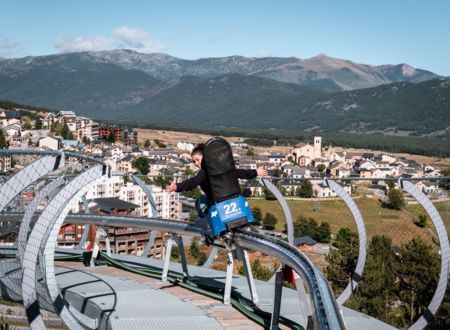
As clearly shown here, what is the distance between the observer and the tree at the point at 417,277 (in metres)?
13.7

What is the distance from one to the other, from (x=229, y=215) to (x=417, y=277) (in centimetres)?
1217

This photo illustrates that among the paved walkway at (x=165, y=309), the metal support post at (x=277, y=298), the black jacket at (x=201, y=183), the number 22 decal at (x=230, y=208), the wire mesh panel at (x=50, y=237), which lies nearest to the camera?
the wire mesh panel at (x=50, y=237)

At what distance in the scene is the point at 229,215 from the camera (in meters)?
4.64

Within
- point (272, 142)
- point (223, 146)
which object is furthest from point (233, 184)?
point (272, 142)

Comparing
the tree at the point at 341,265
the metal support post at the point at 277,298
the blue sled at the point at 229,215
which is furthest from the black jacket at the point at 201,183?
the tree at the point at 341,265

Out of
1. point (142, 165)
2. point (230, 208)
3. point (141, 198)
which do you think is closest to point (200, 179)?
point (230, 208)

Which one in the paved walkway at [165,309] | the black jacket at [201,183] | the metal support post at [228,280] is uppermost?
the black jacket at [201,183]

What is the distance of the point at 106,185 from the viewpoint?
1182 centimetres

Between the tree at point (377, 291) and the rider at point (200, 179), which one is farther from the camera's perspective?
the tree at point (377, 291)

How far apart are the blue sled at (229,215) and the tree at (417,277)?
8162 millimetres

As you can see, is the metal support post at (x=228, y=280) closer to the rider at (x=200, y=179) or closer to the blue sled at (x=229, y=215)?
the blue sled at (x=229, y=215)

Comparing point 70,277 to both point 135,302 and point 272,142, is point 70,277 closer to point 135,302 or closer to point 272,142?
point 135,302

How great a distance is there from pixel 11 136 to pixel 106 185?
82286 millimetres

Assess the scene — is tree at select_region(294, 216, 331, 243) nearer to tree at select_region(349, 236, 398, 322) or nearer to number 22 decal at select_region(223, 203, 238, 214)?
tree at select_region(349, 236, 398, 322)
